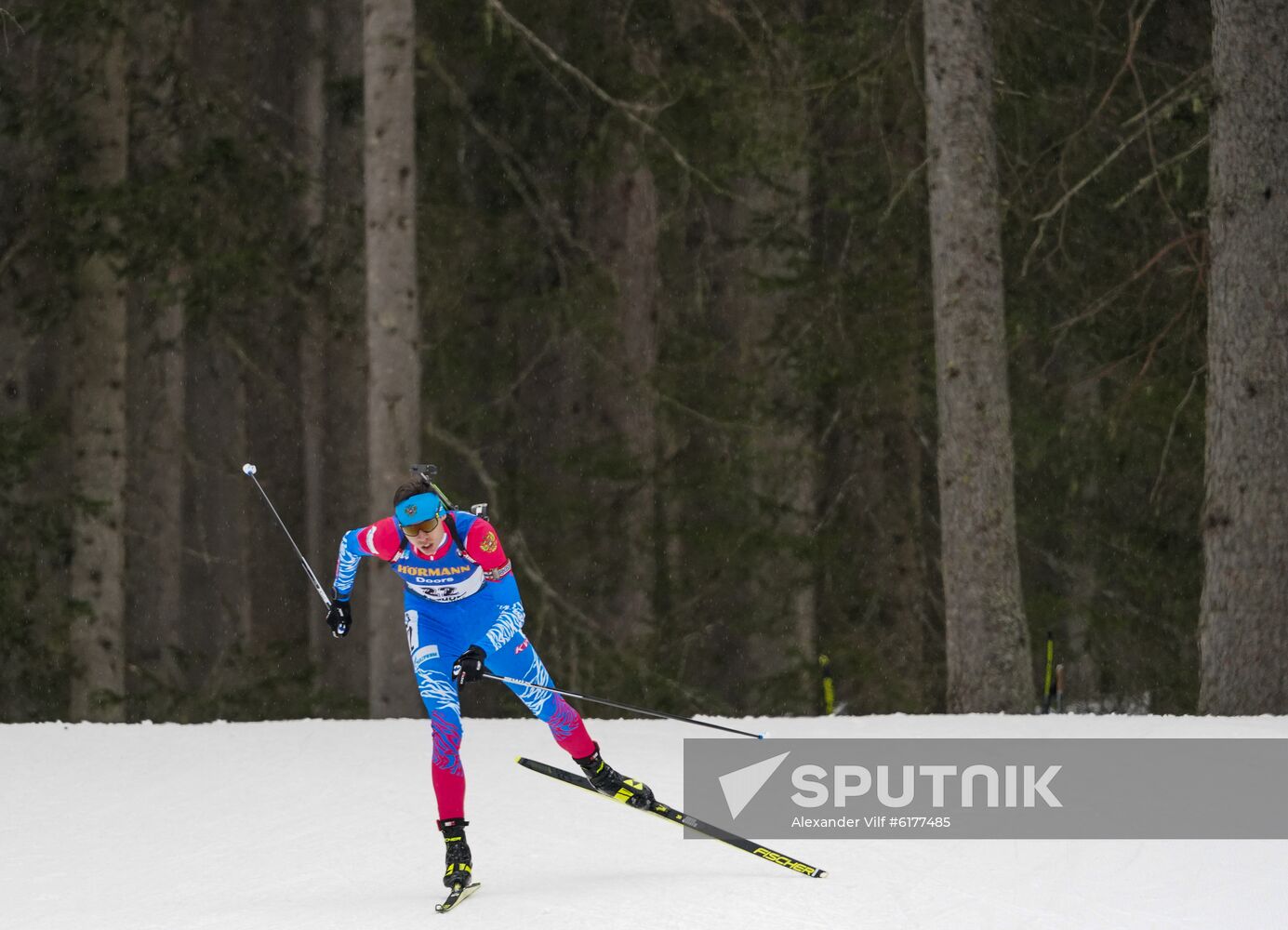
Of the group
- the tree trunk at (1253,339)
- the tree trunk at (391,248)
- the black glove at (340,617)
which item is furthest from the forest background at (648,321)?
the black glove at (340,617)

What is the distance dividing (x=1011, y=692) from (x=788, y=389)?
6.10 m

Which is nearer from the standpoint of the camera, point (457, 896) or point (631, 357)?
point (457, 896)

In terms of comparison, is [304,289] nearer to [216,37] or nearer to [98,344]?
[98,344]

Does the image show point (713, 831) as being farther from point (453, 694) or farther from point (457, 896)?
point (453, 694)

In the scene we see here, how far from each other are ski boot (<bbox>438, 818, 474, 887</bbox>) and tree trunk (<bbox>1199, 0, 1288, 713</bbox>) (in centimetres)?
586

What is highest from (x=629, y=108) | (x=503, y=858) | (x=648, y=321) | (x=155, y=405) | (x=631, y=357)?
(x=629, y=108)

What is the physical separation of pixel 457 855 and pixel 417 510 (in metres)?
1.47

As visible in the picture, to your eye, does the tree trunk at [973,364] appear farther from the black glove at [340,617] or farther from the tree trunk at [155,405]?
the tree trunk at [155,405]

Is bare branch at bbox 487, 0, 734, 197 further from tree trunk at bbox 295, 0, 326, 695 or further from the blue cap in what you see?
the blue cap

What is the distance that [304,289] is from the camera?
16500 millimetres

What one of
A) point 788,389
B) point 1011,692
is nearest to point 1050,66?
point 788,389

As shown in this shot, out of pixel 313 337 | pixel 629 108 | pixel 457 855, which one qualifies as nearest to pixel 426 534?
pixel 457 855

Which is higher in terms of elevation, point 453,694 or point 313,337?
point 313,337

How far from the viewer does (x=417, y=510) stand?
7.05 m
